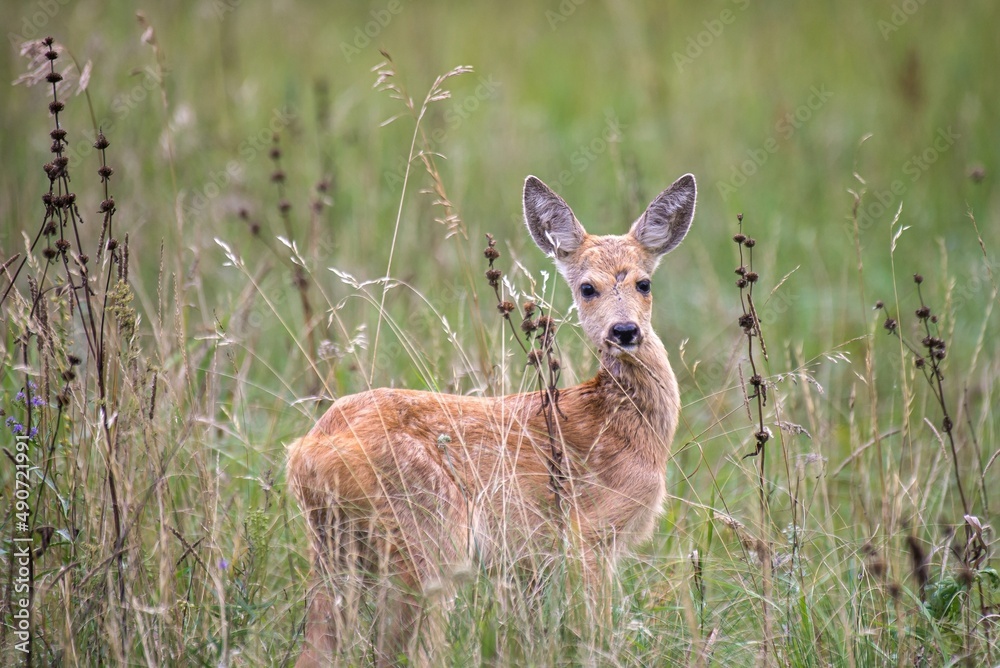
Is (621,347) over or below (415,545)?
over

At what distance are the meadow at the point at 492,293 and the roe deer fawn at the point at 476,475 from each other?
0.60 ft

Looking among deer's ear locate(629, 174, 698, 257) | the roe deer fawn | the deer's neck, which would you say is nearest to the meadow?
the roe deer fawn

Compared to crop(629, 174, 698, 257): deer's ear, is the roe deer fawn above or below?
below

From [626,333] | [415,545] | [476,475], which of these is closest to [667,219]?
[626,333]

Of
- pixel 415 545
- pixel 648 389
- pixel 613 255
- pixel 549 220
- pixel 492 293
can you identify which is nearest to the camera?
pixel 415 545

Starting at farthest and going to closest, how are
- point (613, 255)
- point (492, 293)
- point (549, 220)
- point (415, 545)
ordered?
point (492, 293) → point (549, 220) → point (613, 255) → point (415, 545)

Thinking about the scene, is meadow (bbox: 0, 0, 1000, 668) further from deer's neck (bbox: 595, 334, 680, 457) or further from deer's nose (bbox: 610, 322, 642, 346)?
deer's nose (bbox: 610, 322, 642, 346)

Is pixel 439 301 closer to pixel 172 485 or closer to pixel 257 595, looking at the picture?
pixel 172 485

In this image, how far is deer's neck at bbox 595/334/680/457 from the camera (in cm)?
472

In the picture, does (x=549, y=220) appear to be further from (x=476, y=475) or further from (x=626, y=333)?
(x=476, y=475)

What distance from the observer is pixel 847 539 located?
15.2ft

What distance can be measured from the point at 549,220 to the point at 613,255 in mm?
391

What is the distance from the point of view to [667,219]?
518 cm

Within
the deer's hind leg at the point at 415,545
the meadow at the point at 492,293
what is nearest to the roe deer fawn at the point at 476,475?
the deer's hind leg at the point at 415,545
